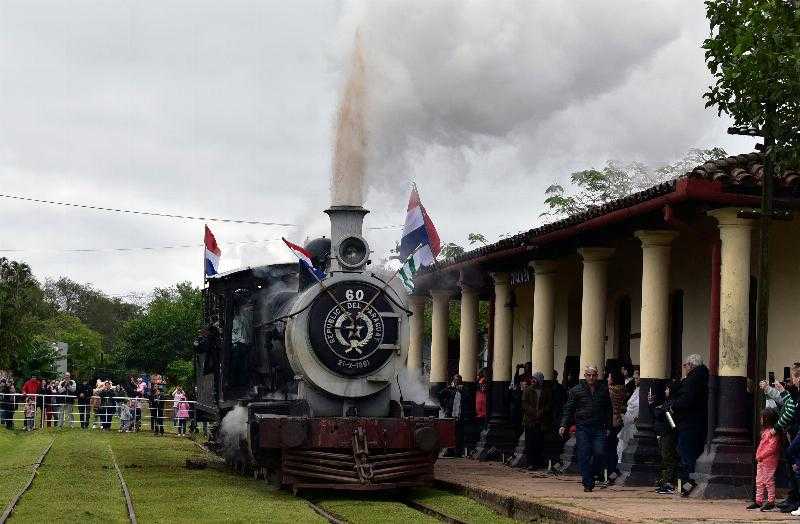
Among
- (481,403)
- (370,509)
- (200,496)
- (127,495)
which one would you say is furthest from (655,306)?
(481,403)

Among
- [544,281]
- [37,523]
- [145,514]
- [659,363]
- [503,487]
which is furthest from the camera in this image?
[544,281]

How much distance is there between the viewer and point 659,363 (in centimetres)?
1614

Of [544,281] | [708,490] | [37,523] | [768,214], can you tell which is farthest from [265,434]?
[544,281]

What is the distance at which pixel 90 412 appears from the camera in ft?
109

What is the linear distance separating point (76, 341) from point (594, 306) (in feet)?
233

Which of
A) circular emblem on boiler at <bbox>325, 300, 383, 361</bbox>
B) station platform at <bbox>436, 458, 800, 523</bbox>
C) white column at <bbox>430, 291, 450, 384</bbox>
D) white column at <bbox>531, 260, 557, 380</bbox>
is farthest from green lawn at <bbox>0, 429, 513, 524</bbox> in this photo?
white column at <bbox>430, 291, 450, 384</bbox>

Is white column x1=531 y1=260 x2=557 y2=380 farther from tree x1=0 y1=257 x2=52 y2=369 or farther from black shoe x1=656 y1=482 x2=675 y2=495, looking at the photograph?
tree x1=0 y1=257 x2=52 y2=369

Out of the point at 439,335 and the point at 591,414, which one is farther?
the point at 439,335

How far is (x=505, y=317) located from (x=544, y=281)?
216 centimetres

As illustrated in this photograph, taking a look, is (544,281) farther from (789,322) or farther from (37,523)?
(37,523)

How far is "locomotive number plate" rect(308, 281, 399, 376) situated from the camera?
15.2m

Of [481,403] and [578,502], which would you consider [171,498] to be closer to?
[578,502]

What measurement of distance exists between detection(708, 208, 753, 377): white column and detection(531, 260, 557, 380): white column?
226 inches

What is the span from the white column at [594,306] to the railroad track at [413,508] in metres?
4.31
